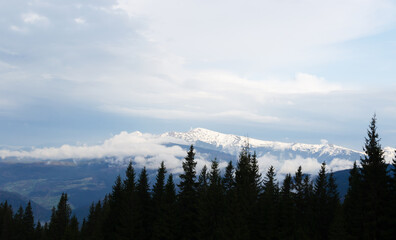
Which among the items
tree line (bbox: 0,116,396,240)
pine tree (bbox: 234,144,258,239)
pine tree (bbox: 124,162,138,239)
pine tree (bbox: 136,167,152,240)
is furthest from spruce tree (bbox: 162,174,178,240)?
pine tree (bbox: 234,144,258,239)

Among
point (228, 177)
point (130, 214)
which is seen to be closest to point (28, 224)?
point (130, 214)

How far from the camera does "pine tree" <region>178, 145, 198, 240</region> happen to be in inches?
2591

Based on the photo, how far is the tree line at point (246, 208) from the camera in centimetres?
4609

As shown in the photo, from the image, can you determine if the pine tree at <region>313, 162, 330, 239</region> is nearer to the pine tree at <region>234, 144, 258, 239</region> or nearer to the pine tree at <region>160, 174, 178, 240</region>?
the pine tree at <region>234, 144, 258, 239</region>

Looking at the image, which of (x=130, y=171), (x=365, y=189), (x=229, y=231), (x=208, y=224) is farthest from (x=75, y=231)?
(x=365, y=189)

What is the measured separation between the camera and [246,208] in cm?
6084

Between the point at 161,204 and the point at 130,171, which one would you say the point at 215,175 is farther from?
the point at 130,171

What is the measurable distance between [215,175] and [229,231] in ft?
39.9

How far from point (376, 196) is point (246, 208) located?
2179cm

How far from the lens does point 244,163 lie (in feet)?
228

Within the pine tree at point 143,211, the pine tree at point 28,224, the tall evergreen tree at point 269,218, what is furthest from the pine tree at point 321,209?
the pine tree at point 28,224

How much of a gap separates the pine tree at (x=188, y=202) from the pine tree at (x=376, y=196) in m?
29.5

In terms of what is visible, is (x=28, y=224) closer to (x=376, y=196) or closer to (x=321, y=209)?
(x=321, y=209)

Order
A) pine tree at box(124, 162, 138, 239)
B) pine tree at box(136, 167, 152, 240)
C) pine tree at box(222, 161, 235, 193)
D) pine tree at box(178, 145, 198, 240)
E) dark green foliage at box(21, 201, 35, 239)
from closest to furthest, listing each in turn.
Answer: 1. pine tree at box(178, 145, 198, 240)
2. pine tree at box(124, 162, 138, 239)
3. pine tree at box(136, 167, 152, 240)
4. pine tree at box(222, 161, 235, 193)
5. dark green foliage at box(21, 201, 35, 239)
